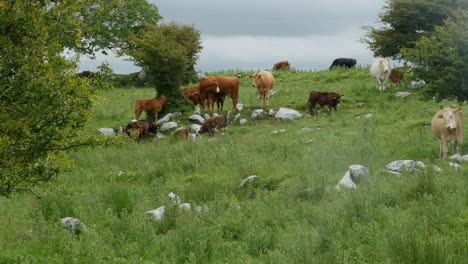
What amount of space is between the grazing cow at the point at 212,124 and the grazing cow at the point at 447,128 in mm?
8804

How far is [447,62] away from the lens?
58.9 ft

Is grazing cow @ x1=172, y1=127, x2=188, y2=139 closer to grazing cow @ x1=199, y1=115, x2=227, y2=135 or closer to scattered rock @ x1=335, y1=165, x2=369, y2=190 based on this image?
grazing cow @ x1=199, y1=115, x2=227, y2=135

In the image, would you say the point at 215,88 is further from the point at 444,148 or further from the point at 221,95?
the point at 444,148

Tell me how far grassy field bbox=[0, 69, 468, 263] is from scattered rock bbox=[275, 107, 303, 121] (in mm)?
2560

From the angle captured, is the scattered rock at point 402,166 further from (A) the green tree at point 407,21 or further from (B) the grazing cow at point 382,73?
(A) the green tree at point 407,21

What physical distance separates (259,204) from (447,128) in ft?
19.3

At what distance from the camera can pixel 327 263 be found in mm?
7402

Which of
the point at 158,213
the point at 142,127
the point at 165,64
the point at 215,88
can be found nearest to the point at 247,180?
the point at 158,213

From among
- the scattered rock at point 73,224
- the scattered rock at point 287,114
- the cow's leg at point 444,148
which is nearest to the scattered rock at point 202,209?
the scattered rock at point 73,224

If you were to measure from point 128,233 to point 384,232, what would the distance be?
3.99 m

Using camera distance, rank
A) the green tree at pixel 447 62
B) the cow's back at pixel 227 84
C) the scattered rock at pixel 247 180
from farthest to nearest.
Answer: the cow's back at pixel 227 84 < the green tree at pixel 447 62 < the scattered rock at pixel 247 180

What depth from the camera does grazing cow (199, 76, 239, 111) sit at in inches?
1051

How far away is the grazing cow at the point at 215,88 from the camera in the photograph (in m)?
26.7

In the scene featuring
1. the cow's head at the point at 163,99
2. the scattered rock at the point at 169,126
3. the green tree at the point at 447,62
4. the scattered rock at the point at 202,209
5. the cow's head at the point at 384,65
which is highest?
the green tree at the point at 447,62
